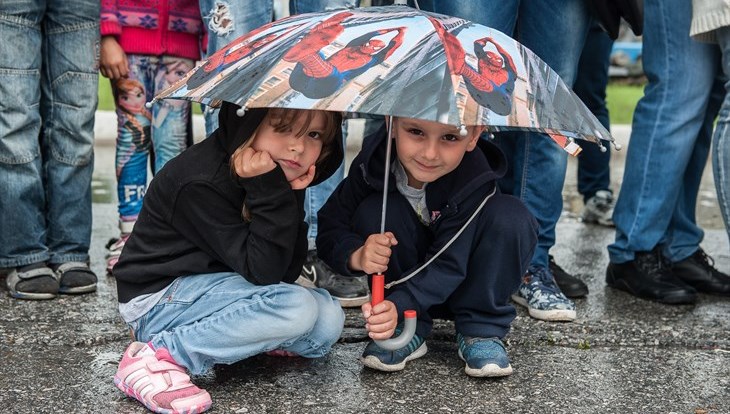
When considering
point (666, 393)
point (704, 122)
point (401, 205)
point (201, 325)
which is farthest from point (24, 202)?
point (704, 122)

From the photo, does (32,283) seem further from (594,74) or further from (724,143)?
(594,74)

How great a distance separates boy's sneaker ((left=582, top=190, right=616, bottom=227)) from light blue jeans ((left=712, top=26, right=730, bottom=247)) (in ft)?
5.50

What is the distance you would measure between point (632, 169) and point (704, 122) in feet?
1.17

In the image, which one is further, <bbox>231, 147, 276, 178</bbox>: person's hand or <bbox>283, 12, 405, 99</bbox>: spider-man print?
<bbox>231, 147, 276, 178</bbox>: person's hand

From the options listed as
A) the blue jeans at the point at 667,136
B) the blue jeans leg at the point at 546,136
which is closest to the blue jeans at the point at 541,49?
the blue jeans leg at the point at 546,136

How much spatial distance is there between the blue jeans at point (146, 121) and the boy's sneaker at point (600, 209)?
2.30m

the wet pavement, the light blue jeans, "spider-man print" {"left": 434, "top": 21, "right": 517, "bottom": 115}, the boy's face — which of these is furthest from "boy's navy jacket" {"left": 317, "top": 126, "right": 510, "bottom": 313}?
the light blue jeans

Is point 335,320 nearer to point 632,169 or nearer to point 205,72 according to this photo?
point 205,72

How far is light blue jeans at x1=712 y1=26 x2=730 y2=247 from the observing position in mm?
3305

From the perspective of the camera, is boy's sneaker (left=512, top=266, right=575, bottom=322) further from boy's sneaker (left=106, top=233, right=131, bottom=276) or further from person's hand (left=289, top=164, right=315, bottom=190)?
boy's sneaker (left=106, top=233, right=131, bottom=276)

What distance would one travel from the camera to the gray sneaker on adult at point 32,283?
10.9 ft

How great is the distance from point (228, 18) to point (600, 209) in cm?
254

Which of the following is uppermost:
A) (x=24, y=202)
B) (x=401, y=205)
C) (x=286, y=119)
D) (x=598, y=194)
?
(x=286, y=119)

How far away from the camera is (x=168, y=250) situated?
2.61 m
